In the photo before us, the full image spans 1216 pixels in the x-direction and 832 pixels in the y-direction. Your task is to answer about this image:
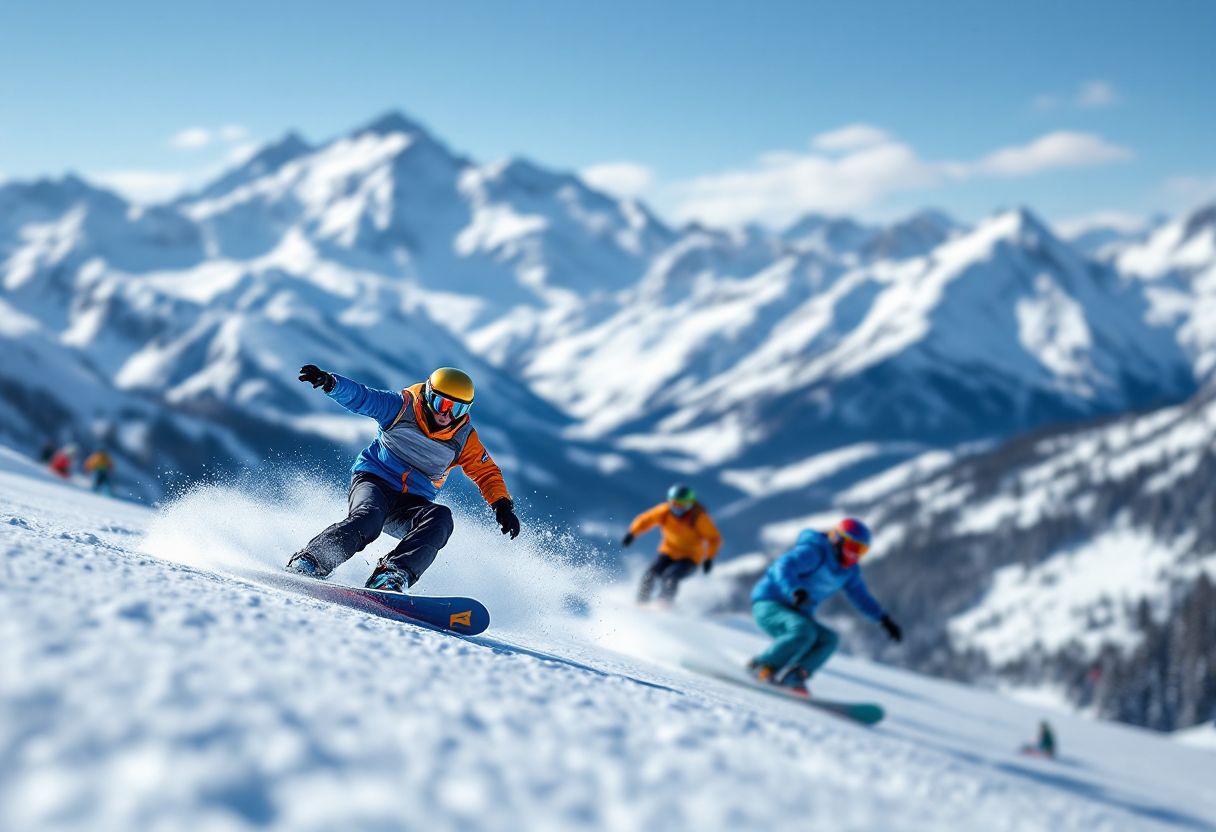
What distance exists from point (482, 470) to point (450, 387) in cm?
98

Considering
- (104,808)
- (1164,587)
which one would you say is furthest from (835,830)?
(1164,587)

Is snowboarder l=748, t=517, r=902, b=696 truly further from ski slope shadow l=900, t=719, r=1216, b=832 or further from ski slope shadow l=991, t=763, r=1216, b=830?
ski slope shadow l=991, t=763, r=1216, b=830

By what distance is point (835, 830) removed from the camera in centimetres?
334

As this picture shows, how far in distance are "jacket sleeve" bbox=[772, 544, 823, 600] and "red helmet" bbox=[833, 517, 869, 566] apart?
271 mm

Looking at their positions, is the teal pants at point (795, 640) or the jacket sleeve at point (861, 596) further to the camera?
the jacket sleeve at point (861, 596)

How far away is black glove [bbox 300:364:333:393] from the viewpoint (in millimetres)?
6863

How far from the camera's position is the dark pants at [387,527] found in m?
6.77

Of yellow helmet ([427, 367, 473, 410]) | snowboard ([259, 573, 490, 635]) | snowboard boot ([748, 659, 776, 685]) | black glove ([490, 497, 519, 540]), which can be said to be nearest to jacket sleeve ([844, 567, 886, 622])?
snowboard boot ([748, 659, 776, 685])

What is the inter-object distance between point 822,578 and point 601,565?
2654 mm

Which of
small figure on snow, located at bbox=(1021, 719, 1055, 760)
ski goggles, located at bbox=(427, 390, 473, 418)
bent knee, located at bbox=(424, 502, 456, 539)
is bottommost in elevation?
small figure on snow, located at bbox=(1021, 719, 1055, 760)

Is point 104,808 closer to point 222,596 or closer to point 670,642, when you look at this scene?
point 222,596

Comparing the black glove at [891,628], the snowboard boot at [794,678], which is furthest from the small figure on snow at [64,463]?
the black glove at [891,628]

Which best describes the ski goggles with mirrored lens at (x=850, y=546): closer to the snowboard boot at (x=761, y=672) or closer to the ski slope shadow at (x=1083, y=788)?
the snowboard boot at (x=761, y=672)

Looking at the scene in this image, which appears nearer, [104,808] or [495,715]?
[104,808]
